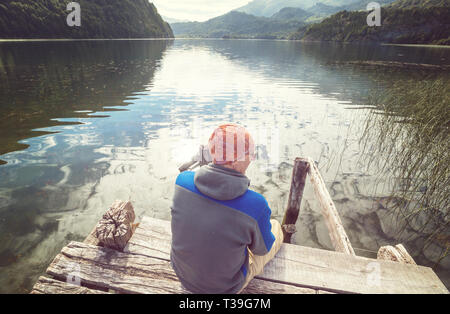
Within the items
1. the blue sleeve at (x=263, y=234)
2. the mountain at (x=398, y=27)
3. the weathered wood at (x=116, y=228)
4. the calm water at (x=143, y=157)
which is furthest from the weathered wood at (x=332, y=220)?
the mountain at (x=398, y=27)

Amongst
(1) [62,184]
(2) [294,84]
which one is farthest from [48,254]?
(2) [294,84]

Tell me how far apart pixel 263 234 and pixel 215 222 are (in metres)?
0.64

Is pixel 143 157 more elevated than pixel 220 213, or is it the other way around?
pixel 220 213

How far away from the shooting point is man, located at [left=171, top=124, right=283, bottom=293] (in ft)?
6.83

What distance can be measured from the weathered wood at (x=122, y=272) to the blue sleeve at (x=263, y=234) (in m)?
0.84

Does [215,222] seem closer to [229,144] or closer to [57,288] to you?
[229,144]

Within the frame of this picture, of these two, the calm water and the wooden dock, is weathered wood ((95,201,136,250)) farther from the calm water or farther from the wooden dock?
the calm water

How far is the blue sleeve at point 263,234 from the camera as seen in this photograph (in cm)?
229

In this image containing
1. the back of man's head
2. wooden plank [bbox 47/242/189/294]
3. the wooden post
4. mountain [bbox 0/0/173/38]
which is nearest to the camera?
the back of man's head

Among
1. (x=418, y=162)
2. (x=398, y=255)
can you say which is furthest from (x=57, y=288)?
(x=418, y=162)

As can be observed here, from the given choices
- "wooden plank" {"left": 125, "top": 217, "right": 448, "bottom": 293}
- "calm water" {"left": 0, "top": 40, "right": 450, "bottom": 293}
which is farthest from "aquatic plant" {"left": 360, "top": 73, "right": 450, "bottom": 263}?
"wooden plank" {"left": 125, "top": 217, "right": 448, "bottom": 293}

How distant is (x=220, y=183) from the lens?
6.78 ft

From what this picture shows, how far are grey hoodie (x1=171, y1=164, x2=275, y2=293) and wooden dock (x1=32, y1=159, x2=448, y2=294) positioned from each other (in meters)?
0.85

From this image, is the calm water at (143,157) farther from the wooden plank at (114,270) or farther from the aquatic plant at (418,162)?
the wooden plank at (114,270)
